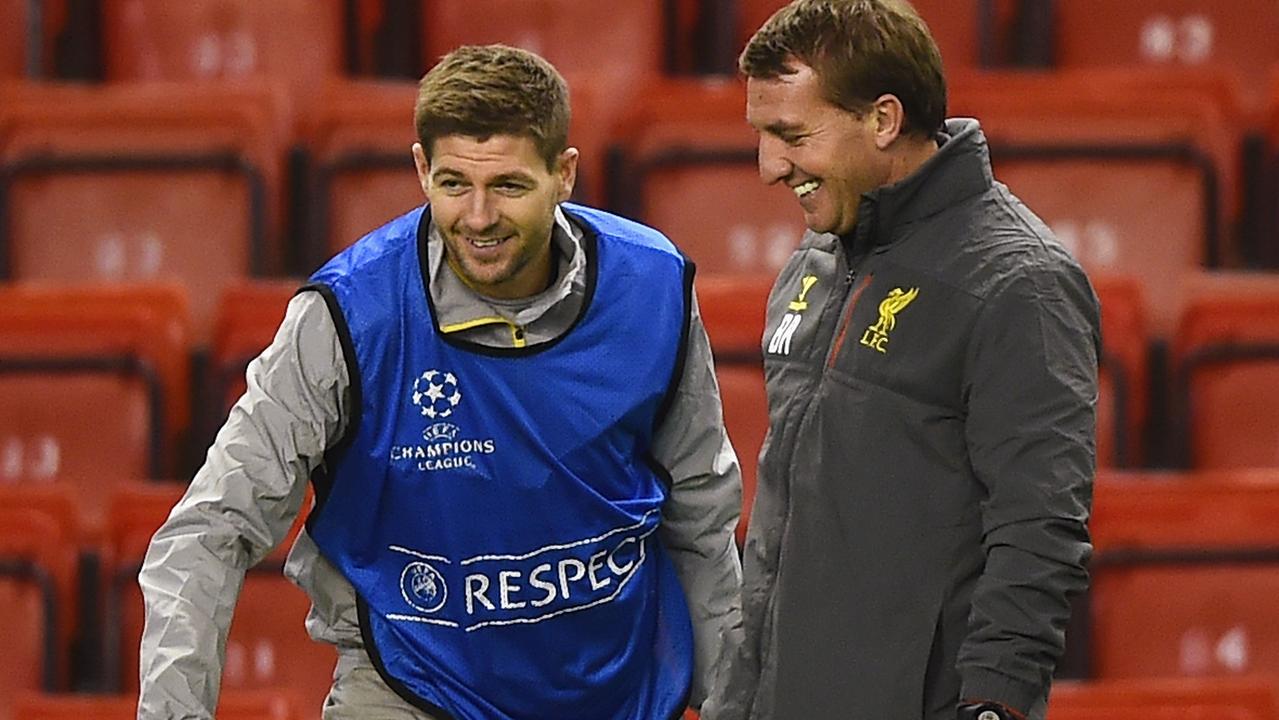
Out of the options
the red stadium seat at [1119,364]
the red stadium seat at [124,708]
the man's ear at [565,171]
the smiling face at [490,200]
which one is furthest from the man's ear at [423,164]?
the red stadium seat at [1119,364]

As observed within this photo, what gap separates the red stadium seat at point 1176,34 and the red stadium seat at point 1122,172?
18.8 inches

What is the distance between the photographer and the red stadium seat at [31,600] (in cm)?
334

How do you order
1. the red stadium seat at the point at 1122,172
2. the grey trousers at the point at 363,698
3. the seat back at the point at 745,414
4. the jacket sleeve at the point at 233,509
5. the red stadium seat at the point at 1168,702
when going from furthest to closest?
1. the red stadium seat at the point at 1122,172
2. the seat back at the point at 745,414
3. the red stadium seat at the point at 1168,702
4. the grey trousers at the point at 363,698
5. the jacket sleeve at the point at 233,509

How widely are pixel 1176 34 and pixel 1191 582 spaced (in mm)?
1504

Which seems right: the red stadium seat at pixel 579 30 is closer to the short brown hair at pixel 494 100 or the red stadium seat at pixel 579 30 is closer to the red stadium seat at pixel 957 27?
the red stadium seat at pixel 957 27

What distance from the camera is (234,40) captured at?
4.59 meters

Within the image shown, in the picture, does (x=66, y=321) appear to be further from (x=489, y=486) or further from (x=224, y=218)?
(x=489, y=486)

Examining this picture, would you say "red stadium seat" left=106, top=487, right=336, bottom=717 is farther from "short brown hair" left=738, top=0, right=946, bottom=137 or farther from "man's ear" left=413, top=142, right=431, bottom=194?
"short brown hair" left=738, top=0, right=946, bottom=137

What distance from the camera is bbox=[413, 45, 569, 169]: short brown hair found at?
237 cm

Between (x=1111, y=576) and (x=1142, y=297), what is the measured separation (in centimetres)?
65

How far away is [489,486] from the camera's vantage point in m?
2.45

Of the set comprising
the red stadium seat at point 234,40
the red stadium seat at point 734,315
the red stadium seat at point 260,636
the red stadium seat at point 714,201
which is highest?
the red stadium seat at point 234,40

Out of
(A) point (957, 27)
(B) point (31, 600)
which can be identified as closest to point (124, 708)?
(B) point (31, 600)

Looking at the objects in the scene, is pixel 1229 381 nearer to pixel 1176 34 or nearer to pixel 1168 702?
pixel 1168 702
